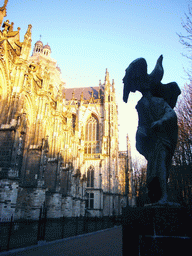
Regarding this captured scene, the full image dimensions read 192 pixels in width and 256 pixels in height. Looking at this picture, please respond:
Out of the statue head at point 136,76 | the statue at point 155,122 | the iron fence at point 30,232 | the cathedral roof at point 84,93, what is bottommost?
the iron fence at point 30,232

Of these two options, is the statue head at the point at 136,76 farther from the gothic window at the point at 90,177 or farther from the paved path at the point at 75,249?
the gothic window at the point at 90,177

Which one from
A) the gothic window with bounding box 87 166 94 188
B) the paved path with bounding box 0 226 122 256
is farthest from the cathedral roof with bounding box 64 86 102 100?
the paved path with bounding box 0 226 122 256

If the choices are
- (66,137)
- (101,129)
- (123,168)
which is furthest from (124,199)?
(66,137)

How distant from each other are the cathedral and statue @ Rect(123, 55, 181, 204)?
9.94 meters

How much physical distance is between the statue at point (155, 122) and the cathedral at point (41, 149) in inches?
391

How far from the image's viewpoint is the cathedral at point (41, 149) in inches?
496

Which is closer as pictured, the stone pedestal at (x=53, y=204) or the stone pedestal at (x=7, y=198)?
the stone pedestal at (x=7, y=198)

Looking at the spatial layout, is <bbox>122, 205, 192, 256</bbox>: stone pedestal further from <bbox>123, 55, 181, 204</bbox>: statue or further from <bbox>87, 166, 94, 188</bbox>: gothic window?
<bbox>87, 166, 94, 188</bbox>: gothic window

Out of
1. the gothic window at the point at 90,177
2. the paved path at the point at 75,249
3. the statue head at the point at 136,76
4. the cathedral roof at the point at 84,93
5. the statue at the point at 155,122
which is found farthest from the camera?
the cathedral roof at the point at 84,93

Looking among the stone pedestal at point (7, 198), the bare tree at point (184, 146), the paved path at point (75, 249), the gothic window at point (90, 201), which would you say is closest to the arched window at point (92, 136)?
the gothic window at point (90, 201)

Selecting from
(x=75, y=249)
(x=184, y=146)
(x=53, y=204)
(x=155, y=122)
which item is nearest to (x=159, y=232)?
(x=155, y=122)

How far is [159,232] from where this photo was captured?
257 cm

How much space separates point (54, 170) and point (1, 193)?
9672mm

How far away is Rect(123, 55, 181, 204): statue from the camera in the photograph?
3234 mm
